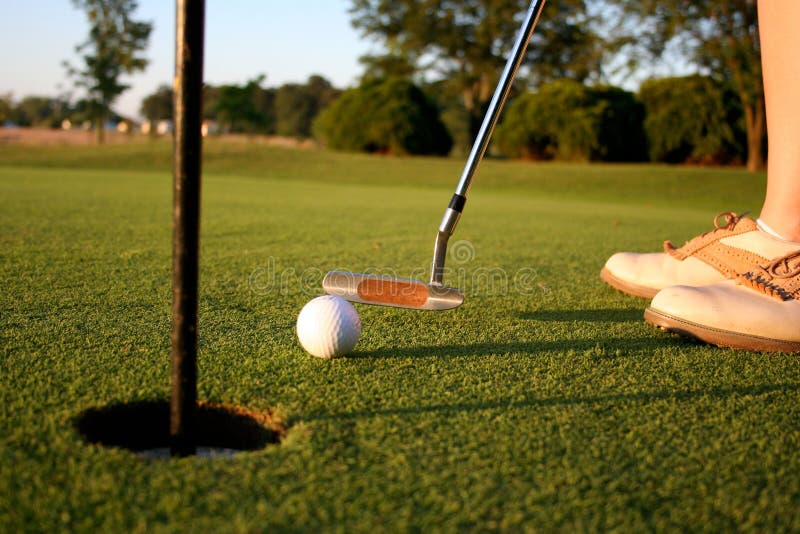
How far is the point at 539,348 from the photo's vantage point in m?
2.29

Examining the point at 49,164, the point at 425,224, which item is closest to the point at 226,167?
the point at 49,164

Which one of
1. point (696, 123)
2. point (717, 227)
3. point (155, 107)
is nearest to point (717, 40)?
Answer: point (696, 123)

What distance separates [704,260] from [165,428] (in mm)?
2550

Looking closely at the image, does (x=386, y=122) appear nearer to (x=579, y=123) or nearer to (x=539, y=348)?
(x=579, y=123)

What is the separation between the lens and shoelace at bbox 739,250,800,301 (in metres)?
2.55

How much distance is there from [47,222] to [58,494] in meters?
5.19

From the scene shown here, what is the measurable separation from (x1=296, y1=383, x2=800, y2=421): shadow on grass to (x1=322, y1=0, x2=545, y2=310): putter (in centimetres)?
73

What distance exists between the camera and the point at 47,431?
4.78ft

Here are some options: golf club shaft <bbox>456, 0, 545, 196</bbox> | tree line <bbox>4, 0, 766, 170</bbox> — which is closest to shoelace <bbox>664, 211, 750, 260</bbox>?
golf club shaft <bbox>456, 0, 545, 196</bbox>

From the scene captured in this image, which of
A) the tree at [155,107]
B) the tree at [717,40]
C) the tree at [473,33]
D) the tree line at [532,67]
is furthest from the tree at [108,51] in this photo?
the tree at [155,107]

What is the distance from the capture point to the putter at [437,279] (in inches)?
96.4

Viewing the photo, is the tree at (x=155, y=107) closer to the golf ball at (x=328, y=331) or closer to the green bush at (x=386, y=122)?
the green bush at (x=386, y=122)

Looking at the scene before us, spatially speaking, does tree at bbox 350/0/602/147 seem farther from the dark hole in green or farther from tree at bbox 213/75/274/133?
the dark hole in green

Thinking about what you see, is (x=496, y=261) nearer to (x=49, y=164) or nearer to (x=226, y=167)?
(x=226, y=167)
